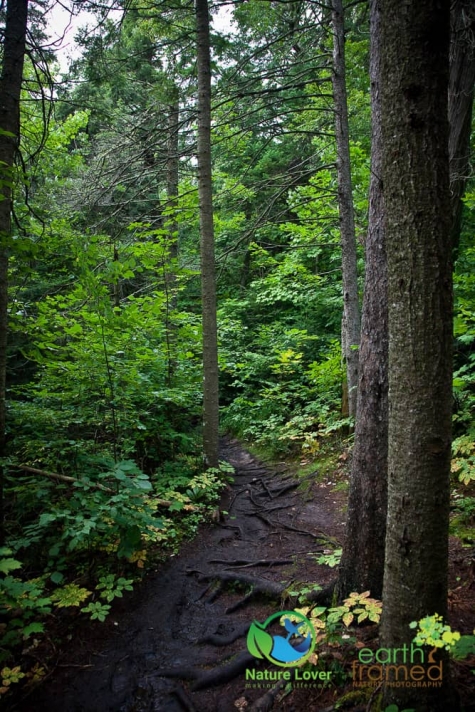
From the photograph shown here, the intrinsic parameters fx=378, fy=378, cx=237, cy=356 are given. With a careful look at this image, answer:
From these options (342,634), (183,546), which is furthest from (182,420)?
(342,634)

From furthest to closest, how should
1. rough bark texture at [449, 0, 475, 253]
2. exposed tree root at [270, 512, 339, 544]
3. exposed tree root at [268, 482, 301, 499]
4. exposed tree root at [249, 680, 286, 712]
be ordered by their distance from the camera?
exposed tree root at [268, 482, 301, 499] < exposed tree root at [270, 512, 339, 544] < rough bark texture at [449, 0, 475, 253] < exposed tree root at [249, 680, 286, 712]

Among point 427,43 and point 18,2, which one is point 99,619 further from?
point 18,2

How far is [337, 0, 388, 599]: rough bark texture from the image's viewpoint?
273 centimetres

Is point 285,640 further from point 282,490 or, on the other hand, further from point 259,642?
point 282,490

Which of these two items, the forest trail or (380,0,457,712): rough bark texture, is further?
the forest trail

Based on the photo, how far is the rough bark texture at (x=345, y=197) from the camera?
21.9ft

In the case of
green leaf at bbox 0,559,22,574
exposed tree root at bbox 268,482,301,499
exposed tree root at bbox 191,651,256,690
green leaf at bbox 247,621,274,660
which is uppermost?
green leaf at bbox 0,559,22,574

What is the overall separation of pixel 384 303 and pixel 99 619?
3.65 m

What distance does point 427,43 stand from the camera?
1.55 meters

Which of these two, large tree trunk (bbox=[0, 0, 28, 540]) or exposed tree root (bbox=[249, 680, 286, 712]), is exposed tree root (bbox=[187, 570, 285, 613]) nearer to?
exposed tree root (bbox=[249, 680, 286, 712])

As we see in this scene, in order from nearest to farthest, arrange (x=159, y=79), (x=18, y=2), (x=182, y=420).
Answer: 1. (x=18, y=2)
2. (x=182, y=420)
3. (x=159, y=79)

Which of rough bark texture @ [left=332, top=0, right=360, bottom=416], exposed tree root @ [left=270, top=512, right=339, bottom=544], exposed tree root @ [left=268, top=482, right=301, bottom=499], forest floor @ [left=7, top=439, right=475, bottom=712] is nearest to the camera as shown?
forest floor @ [left=7, top=439, right=475, bottom=712]

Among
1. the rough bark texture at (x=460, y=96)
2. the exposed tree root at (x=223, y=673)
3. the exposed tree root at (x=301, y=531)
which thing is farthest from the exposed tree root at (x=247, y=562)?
the rough bark texture at (x=460, y=96)

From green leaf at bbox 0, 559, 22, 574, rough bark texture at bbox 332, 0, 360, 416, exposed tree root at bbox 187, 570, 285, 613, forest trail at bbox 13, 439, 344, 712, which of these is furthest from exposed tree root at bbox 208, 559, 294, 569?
rough bark texture at bbox 332, 0, 360, 416
